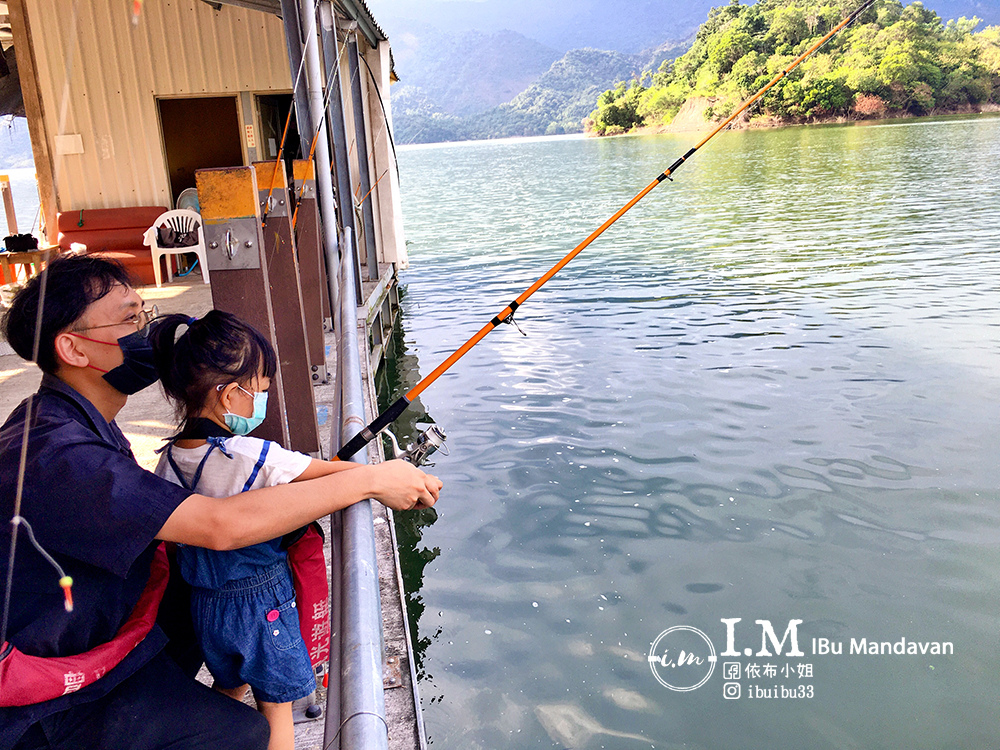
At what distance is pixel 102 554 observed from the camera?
4.54 feet

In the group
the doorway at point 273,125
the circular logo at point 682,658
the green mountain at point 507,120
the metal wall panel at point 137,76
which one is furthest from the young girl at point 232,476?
the green mountain at point 507,120

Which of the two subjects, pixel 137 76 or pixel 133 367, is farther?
pixel 137 76

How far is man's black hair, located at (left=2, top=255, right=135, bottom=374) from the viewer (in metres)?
1.57

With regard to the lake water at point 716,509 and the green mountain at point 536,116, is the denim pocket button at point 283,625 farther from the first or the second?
the green mountain at point 536,116

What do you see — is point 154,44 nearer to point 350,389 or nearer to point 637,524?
point 637,524

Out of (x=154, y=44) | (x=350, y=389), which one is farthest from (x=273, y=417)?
(x=154, y=44)

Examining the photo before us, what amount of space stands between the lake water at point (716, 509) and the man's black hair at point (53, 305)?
8.32 feet

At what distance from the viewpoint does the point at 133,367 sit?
5.56ft

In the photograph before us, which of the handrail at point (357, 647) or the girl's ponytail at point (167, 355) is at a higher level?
the girl's ponytail at point (167, 355)

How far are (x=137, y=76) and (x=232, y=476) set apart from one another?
962 centimetres

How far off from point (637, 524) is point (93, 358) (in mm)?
3893

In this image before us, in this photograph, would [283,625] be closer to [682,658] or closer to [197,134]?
[682,658]

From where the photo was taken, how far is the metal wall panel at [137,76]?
940 centimetres

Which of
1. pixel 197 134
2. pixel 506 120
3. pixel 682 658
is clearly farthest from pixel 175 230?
pixel 506 120
